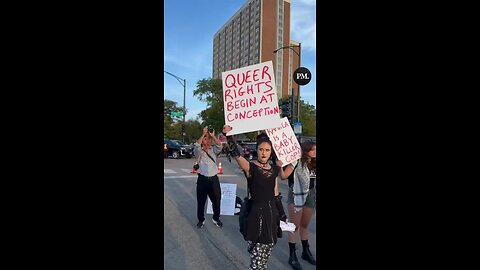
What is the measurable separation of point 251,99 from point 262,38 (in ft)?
66.3

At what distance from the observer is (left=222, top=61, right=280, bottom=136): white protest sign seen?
2.72 m

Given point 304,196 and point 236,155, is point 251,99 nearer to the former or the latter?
point 236,155

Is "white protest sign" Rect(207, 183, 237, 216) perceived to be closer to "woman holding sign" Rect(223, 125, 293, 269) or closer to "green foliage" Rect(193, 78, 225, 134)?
"woman holding sign" Rect(223, 125, 293, 269)

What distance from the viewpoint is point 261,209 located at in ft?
8.57

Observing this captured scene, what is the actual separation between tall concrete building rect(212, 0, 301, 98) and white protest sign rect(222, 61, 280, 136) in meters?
12.2

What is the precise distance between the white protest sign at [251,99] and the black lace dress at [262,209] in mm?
423

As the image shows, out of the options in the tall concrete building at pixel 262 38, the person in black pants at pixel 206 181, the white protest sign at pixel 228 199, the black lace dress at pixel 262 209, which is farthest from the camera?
the tall concrete building at pixel 262 38

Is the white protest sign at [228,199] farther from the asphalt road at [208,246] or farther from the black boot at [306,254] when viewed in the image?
the black boot at [306,254]

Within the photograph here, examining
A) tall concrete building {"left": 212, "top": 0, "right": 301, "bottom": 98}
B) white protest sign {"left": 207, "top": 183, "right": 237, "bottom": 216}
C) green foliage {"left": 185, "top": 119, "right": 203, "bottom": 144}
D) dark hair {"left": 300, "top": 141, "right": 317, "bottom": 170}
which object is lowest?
white protest sign {"left": 207, "top": 183, "right": 237, "bottom": 216}

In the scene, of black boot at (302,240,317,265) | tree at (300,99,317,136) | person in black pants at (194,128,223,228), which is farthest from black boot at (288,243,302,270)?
tree at (300,99,317,136)

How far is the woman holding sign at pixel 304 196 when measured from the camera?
11.7ft

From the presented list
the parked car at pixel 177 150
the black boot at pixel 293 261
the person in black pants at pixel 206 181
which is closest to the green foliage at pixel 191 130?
the parked car at pixel 177 150
